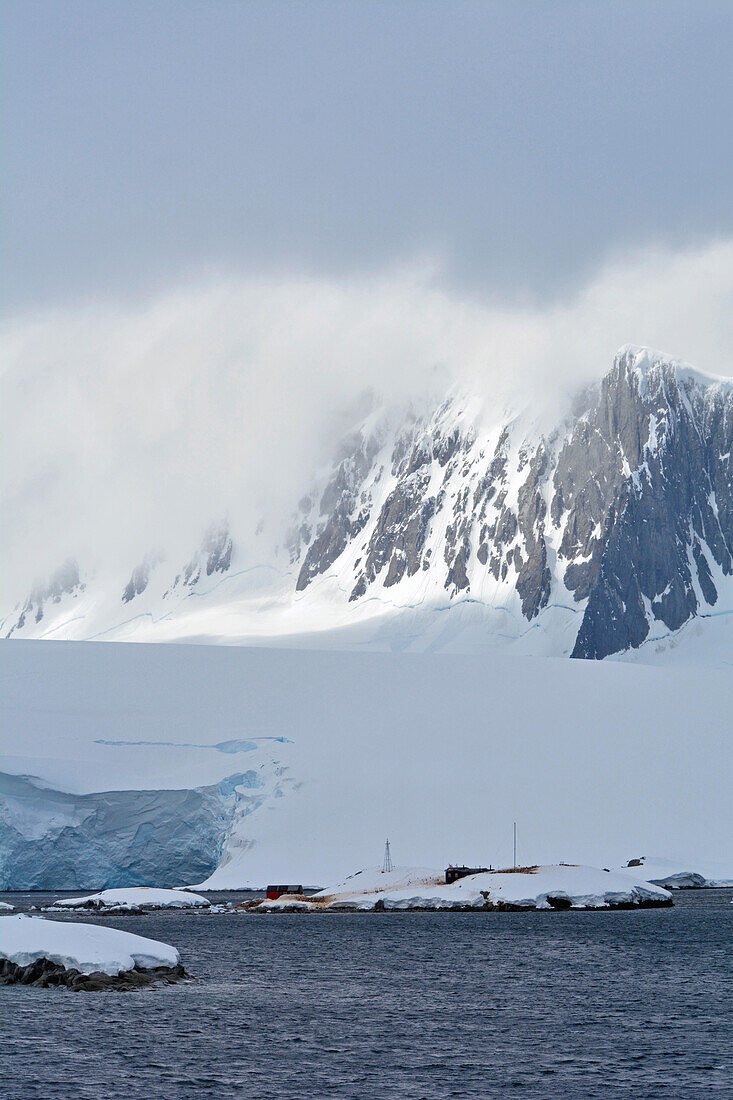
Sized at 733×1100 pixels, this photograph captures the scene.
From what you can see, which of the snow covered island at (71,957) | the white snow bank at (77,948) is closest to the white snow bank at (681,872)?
the white snow bank at (77,948)

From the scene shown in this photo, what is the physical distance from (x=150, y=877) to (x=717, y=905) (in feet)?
89.3

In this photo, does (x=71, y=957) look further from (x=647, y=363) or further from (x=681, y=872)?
(x=647, y=363)

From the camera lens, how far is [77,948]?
30.4 m

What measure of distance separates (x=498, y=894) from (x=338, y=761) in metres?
17.3

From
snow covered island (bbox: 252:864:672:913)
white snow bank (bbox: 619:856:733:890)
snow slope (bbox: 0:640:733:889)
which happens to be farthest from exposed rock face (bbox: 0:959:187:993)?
white snow bank (bbox: 619:856:733:890)

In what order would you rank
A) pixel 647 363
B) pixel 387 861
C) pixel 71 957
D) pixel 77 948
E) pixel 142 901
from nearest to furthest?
pixel 71 957 < pixel 77 948 < pixel 142 901 < pixel 387 861 < pixel 647 363

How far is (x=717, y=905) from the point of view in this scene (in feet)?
196

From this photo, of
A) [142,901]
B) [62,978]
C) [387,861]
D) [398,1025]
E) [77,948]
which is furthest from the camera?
[387,861]

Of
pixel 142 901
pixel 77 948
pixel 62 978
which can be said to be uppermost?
pixel 142 901

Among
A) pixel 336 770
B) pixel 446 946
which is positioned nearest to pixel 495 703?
pixel 336 770

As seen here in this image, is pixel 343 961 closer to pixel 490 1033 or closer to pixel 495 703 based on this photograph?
pixel 490 1033

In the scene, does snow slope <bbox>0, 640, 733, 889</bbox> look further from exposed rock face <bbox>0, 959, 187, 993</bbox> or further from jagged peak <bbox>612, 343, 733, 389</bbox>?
jagged peak <bbox>612, 343, 733, 389</bbox>

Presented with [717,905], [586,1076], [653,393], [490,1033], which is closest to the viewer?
[586,1076]

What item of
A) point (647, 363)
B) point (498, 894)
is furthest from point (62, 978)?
point (647, 363)
